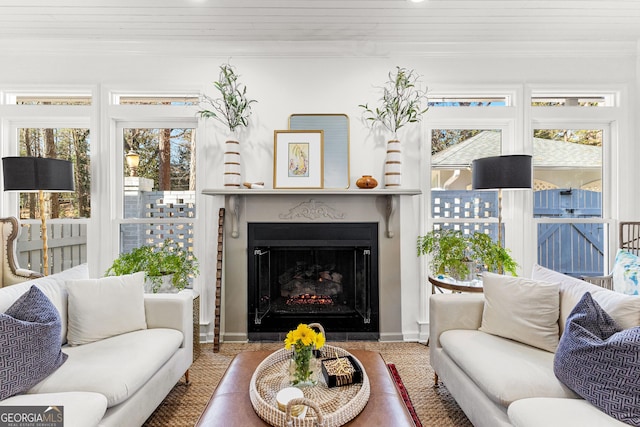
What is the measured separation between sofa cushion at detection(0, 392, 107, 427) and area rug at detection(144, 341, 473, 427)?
51cm

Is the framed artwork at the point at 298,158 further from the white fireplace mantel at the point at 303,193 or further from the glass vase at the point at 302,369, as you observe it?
the glass vase at the point at 302,369

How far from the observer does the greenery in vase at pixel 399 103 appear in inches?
113

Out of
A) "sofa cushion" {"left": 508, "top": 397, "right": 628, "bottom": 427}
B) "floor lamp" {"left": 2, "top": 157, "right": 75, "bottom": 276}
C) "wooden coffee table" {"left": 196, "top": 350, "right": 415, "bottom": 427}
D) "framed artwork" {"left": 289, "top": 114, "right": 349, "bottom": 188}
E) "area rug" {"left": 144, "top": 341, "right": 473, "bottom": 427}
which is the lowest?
"area rug" {"left": 144, "top": 341, "right": 473, "bottom": 427}

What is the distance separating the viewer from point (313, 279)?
3.12 metres

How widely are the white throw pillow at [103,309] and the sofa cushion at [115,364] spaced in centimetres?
5

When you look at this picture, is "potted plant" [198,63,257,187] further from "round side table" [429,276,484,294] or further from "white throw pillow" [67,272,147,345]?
"round side table" [429,276,484,294]

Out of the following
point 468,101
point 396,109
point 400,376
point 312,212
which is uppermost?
point 468,101

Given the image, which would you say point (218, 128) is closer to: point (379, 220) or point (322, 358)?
point (379, 220)

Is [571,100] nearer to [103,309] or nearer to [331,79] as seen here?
[331,79]

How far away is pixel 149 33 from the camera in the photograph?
2789 millimetres

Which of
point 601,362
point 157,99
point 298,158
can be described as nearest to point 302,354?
point 601,362

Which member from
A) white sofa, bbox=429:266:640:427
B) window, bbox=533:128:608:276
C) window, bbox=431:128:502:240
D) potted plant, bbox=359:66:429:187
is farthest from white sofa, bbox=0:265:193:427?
window, bbox=533:128:608:276

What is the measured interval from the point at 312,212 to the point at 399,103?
1260 mm

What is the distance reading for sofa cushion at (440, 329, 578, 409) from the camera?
4.40 feet
